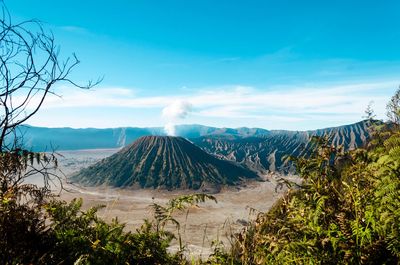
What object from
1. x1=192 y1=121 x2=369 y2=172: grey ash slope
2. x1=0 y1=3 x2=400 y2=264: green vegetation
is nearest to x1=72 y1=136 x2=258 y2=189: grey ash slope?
x1=192 y1=121 x2=369 y2=172: grey ash slope

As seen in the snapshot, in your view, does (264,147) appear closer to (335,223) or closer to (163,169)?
(163,169)

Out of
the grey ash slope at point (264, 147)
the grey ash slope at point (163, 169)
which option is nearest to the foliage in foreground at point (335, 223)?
the grey ash slope at point (163, 169)

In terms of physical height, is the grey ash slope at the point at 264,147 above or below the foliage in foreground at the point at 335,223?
below

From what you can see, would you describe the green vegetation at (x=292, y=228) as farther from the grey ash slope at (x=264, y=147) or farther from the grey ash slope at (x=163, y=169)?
the grey ash slope at (x=264, y=147)

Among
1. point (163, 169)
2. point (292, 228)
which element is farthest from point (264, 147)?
point (292, 228)

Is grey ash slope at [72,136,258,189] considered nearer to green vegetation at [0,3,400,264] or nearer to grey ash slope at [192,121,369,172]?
grey ash slope at [192,121,369,172]

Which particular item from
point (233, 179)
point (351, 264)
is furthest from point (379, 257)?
point (233, 179)

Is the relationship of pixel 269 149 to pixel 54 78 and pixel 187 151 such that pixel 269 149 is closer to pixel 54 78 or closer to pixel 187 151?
pixel 187 151
